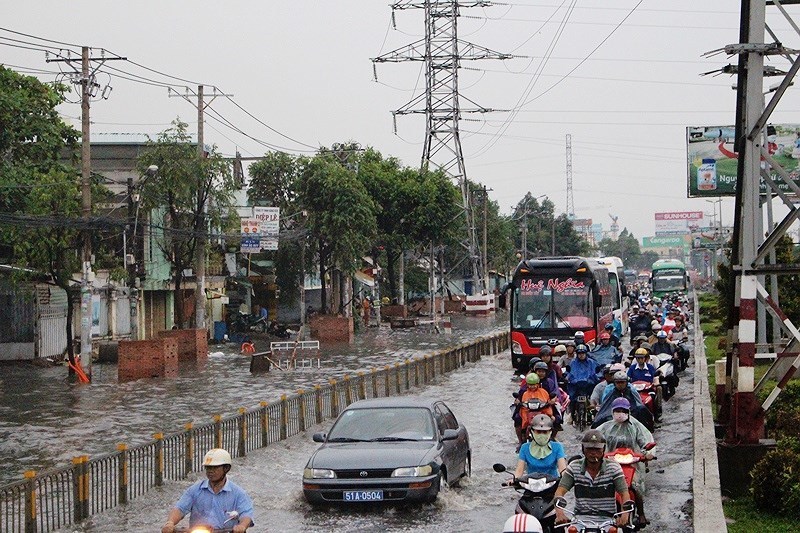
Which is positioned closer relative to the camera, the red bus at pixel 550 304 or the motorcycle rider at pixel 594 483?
the motorcycle rider at pixel 594 483

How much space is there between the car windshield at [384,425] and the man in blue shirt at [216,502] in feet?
19.8

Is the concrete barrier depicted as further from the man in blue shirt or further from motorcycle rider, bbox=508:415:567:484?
the man in blue shirt

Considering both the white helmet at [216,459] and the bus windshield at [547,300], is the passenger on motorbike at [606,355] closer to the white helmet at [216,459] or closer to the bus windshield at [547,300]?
the bus windshield at [547,300]

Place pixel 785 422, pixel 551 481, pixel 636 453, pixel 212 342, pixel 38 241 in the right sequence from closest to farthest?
pixel 551 481 → pixel 636 453 → pixel 785 422 → pixel 38 241 → pixel 212 342

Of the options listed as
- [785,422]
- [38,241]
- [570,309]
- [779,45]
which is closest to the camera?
[779,45]

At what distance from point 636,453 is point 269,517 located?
493 cm

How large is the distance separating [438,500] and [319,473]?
1564mm

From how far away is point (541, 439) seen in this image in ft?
34.0

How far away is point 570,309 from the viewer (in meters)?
31.7

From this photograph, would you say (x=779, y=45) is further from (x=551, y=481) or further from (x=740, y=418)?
(x=551, y=481)

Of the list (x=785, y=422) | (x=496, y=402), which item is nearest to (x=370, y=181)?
(x=496, y=402)

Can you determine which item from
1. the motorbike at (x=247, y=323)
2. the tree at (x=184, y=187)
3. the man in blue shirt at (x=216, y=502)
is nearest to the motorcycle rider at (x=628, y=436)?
the man in blue shirt at (x=216, y=502)

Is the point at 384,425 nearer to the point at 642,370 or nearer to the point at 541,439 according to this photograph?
the point at 541,439

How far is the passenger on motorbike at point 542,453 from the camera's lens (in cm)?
1023
